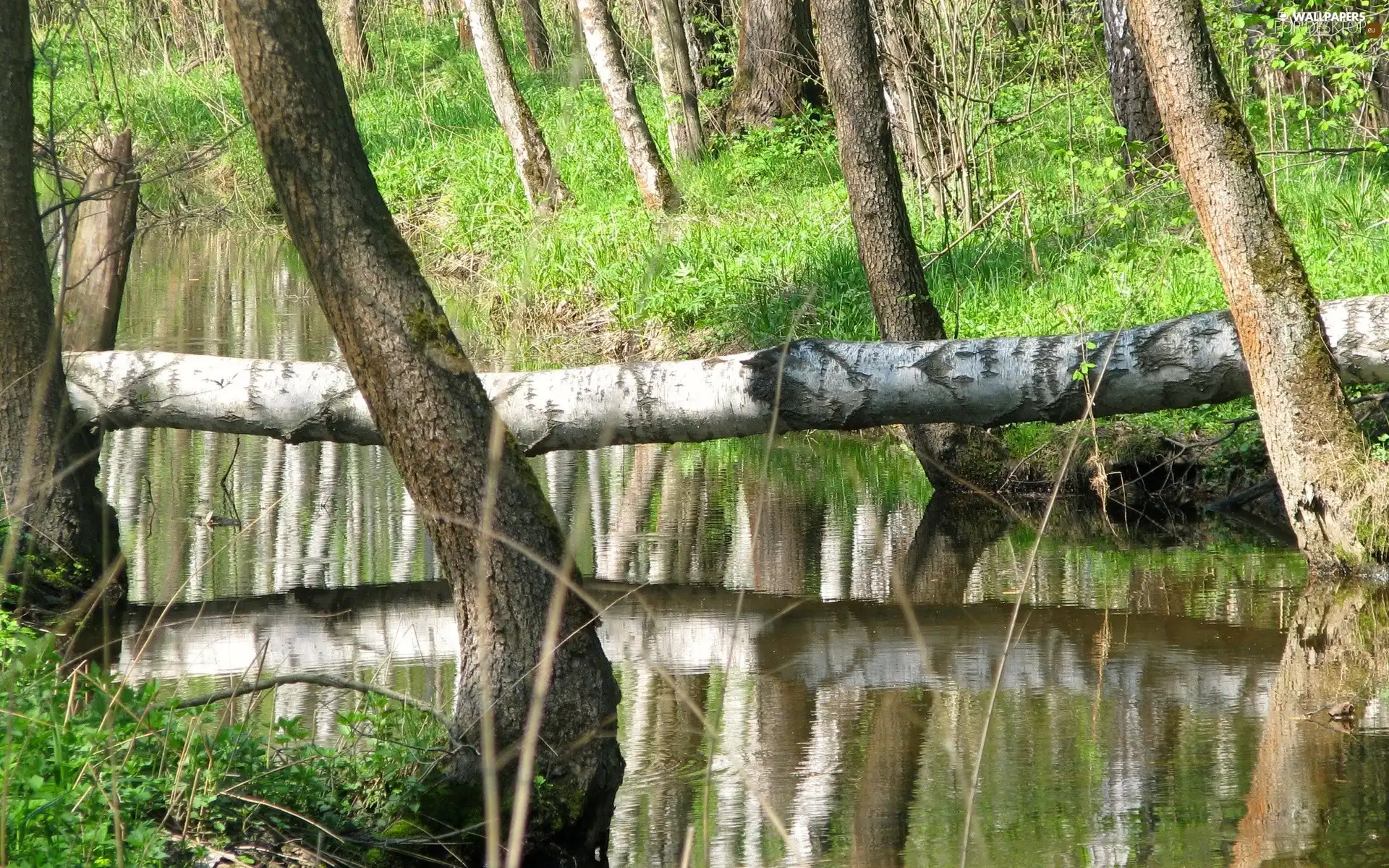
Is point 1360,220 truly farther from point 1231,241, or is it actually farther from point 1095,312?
point 1231,241

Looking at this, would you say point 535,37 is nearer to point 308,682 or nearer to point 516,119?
point 516,119

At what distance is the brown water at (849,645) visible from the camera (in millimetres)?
3959

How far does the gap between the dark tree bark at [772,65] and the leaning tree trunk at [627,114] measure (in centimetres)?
175

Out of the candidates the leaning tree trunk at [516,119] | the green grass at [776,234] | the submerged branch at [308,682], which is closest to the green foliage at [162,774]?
the submerged branch at [308,682]

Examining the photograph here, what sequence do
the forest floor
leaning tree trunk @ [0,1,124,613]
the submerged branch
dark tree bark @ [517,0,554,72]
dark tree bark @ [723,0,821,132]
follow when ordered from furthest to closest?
dark tree bark @ [517,0,554,72], dark tree bark @ [723,0,821,132], the forest floor, leaning tree trunk @ [0,1,124,613], the submerged branch

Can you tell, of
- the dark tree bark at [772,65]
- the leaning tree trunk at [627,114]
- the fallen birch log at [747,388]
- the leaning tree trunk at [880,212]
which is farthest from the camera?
the dark tree bark at [772,65]

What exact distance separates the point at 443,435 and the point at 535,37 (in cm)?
1821

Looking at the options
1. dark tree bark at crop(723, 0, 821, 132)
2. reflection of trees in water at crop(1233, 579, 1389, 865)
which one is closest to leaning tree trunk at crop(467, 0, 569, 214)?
dark tree bark at crop(723, 0, 821, 132)

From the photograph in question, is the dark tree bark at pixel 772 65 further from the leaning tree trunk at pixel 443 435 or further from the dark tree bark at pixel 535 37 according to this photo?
the leaning tree trunk at pixel 443 435

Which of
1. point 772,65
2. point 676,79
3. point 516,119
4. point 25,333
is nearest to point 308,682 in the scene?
point 25,333

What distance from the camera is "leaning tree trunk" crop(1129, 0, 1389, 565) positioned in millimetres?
5766

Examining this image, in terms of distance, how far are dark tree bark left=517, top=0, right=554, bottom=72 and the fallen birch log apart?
14.0 meters

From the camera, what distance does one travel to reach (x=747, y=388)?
689 centimetres

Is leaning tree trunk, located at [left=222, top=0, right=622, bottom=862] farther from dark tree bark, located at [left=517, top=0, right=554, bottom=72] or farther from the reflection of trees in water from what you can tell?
dark tree bark, located at [left=517, top=0, right=554, bottom=72]
